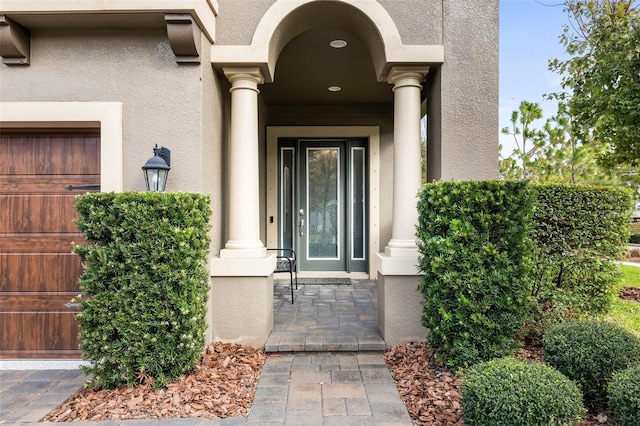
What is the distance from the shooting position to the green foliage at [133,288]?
2.50 meters

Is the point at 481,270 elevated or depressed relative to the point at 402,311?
elevated

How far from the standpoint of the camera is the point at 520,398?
1852 millimetres

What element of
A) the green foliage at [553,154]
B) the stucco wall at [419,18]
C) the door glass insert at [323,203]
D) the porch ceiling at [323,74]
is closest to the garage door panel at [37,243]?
the porch ceiling at [323,74]

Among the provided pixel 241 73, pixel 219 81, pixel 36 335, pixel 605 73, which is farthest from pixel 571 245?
pixel 36 335

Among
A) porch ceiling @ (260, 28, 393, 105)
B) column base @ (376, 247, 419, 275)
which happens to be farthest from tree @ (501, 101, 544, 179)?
column base @ (376, 247, 419, 275)

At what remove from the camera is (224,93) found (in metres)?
3.62

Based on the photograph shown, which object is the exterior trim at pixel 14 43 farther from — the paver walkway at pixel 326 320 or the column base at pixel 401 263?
the column base at pixel 401 263

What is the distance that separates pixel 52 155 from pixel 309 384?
2.96 metres

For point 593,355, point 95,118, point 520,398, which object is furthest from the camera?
point 95,118

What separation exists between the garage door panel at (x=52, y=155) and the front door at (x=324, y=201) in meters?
3.27

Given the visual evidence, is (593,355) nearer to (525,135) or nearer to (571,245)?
(571,245)

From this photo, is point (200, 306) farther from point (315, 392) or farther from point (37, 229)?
point (37, 229)

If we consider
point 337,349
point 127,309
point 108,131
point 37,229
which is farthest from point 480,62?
point 37,229

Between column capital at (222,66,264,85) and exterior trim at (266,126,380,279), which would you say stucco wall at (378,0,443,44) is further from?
exterior trim at (266,126,380,279)
